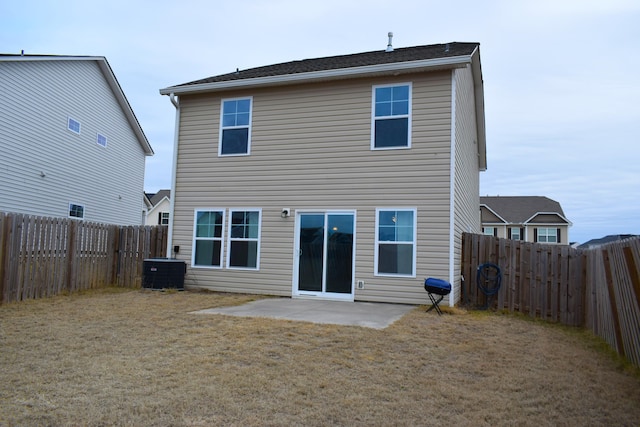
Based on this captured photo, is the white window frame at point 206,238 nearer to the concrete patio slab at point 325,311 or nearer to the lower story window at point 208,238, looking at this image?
the lower story window at point 208,238

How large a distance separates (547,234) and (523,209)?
3.11 meters

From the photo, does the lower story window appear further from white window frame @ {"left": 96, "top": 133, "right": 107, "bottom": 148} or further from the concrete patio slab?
white window frame @ {"left": 96, "top": 133, "right": 107, "bottom": 148}

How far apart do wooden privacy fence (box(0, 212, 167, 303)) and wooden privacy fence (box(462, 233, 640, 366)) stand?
8.33 meters

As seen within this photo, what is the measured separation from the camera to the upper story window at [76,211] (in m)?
17.4

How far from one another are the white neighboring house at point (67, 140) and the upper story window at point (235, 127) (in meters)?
7.87

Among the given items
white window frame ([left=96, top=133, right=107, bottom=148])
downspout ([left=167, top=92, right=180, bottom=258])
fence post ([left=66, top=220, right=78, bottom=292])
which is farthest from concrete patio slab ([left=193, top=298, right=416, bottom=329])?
white window frame ([left=96, top=133, right=107, bottom=148])

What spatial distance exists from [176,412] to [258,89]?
9296 mm

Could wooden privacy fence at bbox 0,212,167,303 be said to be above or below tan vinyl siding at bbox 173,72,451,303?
below

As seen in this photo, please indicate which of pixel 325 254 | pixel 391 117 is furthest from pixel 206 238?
pixel 391 117

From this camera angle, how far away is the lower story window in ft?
38.0

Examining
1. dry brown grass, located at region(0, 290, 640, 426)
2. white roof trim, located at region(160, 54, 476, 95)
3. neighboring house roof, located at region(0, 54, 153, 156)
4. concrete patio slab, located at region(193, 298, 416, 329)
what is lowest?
dry brown grass, located at region(0, 290, 640, 426)

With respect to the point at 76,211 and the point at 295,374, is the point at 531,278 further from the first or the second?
the point at 76,211

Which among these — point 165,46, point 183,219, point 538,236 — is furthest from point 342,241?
point 538,236

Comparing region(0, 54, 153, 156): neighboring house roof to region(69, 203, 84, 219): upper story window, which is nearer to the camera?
region(0, 54, 153, 156): neighboring house roof
